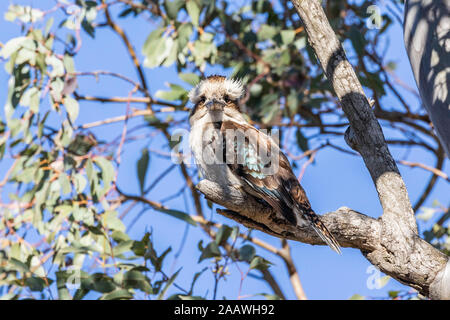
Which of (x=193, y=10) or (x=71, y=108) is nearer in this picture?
(x=71, y=108)

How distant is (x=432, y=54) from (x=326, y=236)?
69 cm

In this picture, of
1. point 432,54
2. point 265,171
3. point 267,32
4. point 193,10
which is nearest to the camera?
point 432,54

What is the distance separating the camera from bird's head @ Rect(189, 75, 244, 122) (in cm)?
301

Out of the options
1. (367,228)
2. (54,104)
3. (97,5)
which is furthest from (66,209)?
(367,228)

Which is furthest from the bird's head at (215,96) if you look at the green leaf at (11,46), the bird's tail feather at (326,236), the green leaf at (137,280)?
the bird's tail feather at (326,236)

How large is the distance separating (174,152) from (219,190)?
5.69ft

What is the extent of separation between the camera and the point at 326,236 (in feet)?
6.59

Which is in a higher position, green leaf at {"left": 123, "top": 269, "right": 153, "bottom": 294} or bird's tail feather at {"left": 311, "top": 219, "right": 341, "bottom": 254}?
green leaf at {"left": 123, "top": 269, "right": 153, "bottom": 294}

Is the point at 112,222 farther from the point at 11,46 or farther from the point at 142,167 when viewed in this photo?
the point at 11,46

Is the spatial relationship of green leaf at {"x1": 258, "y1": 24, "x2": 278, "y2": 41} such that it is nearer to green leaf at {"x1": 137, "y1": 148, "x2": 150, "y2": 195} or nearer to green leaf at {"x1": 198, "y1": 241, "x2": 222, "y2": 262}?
green leaf at {"x1": 137, "y1": 148, "x2": 150, "y2": 195}

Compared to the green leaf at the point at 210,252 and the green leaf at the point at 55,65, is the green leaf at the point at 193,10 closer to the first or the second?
the green leaf at the point at 55,65

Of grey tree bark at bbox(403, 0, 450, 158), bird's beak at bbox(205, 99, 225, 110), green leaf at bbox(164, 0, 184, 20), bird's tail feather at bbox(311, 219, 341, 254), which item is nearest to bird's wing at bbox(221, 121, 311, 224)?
bird's tail feather at bbox(311, 219, 341, 254)

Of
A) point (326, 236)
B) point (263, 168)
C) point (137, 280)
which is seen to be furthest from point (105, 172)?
point (326, 236)
